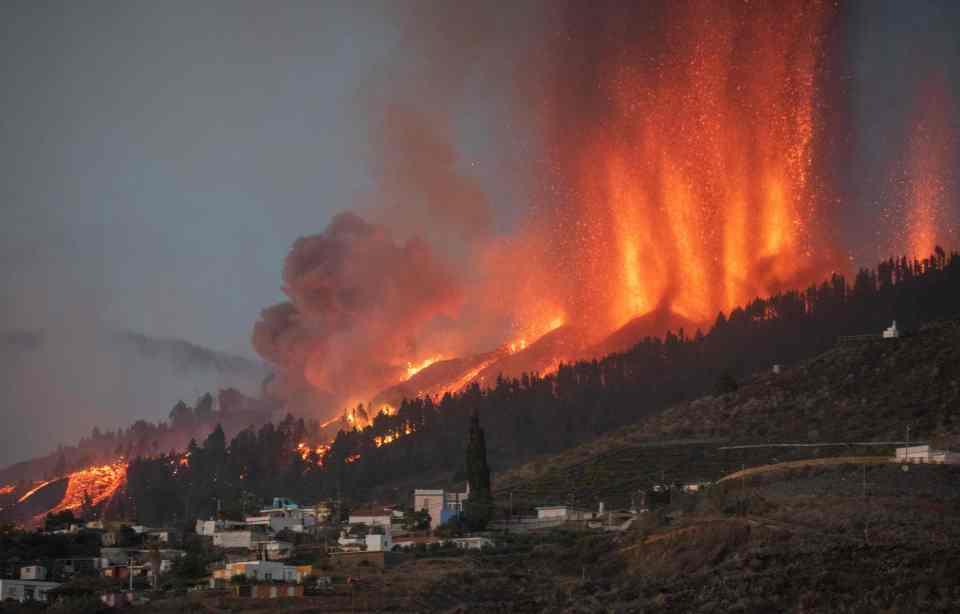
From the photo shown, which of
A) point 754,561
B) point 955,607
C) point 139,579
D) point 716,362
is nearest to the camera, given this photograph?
point 955,607

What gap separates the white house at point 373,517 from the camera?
327 ft

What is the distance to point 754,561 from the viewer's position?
55844 millimetres

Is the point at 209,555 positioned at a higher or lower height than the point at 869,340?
lower

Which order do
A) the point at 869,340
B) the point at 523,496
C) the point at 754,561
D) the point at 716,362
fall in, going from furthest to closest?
the point at 716,362 → the point at 869,340 → the point at 523,496 → the point at 754,561

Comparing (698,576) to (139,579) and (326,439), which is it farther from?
(326,439)

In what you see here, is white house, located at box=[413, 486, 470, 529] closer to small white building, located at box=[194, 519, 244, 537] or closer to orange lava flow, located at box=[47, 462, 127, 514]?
small white building, located at box=[194, 519, 244, 537]

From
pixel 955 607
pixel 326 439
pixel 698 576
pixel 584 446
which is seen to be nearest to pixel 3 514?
pixel 326 439

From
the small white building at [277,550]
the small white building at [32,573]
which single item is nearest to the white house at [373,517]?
→ the small white building at [277,550]

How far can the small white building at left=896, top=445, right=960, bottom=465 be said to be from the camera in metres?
77.0

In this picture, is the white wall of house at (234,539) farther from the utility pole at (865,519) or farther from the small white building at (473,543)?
the utility pole at (865,519)

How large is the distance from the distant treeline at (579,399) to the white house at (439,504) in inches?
1127

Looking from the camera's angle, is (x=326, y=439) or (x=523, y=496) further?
(x=326, y=439)

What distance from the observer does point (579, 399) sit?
151125 millimetres

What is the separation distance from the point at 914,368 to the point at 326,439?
92.3 meters
